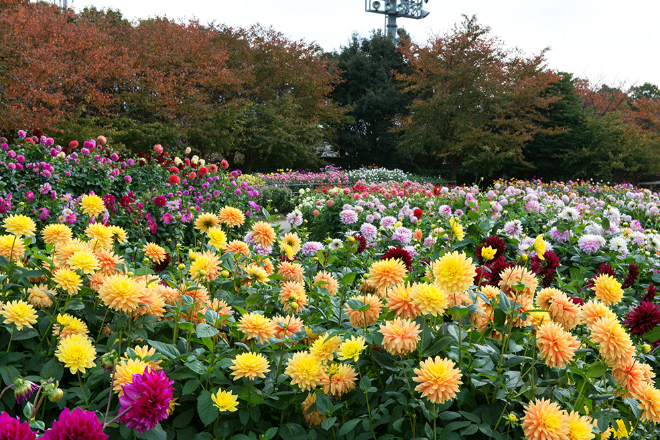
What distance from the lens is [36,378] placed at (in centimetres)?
111

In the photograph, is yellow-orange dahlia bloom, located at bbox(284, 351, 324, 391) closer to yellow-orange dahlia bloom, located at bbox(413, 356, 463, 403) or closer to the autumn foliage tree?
yellow-orange dahlia bloom, located at bbox(413, 356, 463, 403)

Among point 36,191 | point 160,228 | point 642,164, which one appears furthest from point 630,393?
point 642,164

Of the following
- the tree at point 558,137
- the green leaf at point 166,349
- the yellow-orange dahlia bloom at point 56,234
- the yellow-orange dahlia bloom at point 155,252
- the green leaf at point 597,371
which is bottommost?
the green leaf at point 166,349

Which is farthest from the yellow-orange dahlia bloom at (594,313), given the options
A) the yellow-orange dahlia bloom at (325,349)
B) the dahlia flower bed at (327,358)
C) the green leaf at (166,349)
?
the green leaf at (166,349)

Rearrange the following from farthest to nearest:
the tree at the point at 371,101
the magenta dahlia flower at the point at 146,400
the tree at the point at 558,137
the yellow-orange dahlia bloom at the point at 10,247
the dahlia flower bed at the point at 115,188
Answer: the tree at the point at 371,101, the tree at the point at 558,137, the dahlia flower bed at the point at 115,188, the yellow-orange dahlia bloom at the point at 10,247, the magenta dahlia flower at the point at 146,400

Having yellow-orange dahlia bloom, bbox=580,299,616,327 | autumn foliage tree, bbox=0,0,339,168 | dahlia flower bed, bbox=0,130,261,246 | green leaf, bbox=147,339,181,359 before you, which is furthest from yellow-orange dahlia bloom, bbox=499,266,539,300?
autumn foliage tree, bbox=0,0,339,168

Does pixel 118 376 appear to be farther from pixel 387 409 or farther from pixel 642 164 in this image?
pixel 642 164

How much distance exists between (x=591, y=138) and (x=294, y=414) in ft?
63.6

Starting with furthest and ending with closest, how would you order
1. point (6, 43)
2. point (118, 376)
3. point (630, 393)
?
point (6, 43)
point (630, 393)
point (118, 376)

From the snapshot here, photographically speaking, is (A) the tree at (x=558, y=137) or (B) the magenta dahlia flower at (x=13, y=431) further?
(A) the tree at (x=558, y=137)

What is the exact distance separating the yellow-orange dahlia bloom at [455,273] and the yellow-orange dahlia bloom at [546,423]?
0.96 feet

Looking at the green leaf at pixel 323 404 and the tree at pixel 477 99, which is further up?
the tree at pixel 477 99

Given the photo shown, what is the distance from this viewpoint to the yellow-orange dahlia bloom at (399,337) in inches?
38.8

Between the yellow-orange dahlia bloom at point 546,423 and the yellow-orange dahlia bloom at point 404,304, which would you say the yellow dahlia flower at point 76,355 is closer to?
the yellow-orange dahlia bloom at point 404,304
